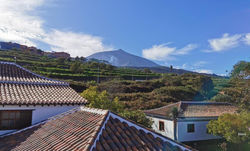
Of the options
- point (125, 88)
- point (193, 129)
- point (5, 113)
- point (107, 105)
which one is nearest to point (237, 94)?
point (193, 129)

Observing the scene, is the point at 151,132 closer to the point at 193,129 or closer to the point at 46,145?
the point at 46,145

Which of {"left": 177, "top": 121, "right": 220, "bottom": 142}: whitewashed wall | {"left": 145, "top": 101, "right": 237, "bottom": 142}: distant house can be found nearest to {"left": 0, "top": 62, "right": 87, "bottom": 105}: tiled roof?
{"left": 145, "top": 101, "right": 237, "bottom": 142}: distant house

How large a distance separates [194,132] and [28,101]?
1607 centimetres

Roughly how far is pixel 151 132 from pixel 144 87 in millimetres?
36902

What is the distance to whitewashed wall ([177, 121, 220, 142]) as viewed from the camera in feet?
61.0

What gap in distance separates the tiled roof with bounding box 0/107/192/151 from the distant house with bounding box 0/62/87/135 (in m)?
0.96

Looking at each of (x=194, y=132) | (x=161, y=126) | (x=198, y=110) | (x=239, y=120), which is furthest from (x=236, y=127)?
(x=161, y=126)

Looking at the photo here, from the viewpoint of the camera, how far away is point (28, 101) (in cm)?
802

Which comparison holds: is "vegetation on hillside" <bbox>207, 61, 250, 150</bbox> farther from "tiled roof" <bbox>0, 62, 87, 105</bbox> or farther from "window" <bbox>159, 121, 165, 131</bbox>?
"tiled roof" <bbox>0, 62, 87, 105</bbox>

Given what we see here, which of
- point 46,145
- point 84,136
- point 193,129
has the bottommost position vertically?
point 193,129

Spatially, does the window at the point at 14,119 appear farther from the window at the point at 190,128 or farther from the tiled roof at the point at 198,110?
the window at the point at 190,128

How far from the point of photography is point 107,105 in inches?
560

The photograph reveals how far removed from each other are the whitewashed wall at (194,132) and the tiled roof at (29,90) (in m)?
12.3

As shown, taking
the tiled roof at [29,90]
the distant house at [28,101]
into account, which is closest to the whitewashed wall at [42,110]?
the distant house at [28,101]
